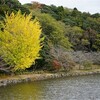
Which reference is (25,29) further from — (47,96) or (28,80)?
(47,96)

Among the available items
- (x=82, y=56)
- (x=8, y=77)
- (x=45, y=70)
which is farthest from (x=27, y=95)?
(x=82, y=56)

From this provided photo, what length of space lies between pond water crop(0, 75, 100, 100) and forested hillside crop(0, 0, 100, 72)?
11.7 m

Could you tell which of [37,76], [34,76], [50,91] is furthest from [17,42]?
[50,91]

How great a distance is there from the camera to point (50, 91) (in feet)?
133

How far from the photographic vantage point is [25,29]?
51.4m

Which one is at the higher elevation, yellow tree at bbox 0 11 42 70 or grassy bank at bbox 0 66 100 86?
yellow tree at bbox 0 11 42 70

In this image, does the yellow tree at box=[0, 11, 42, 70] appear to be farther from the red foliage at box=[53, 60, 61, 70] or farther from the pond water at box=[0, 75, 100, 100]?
the red foliage at box=[53, 60, 61, 70]

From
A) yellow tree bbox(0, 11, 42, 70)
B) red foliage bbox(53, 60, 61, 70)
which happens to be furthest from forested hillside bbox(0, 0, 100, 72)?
yellow tree bbox(0, 11, 42, 70)

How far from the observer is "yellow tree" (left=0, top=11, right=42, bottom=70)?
166ft

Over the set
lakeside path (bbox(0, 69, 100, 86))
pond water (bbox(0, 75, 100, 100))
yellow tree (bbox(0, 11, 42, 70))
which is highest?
yellow tree (bbox(0, 11, 42, 70))

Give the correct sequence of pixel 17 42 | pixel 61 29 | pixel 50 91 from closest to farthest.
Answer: pixel 50 91, pixel 17 42, pixel 61 29

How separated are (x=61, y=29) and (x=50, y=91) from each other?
35.9m

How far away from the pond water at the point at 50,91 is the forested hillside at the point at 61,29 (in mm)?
11738

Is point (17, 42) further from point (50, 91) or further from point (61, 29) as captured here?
point (61, 29)
